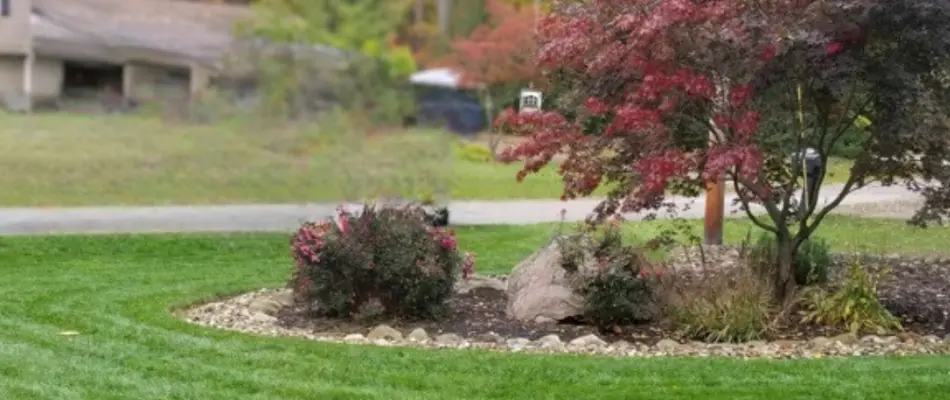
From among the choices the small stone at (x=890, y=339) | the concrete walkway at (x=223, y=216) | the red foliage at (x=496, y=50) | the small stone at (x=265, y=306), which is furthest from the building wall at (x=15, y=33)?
the small stone at (x=890, y=339)

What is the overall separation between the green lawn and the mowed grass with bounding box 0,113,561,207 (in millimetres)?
19

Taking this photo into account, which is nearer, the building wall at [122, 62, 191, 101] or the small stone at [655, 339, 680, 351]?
the small stone at [655, 339, 680, 351]

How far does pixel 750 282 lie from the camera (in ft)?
32.9

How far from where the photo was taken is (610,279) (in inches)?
387

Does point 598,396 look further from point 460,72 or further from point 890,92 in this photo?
point 460,72

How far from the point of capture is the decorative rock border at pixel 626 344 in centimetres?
900

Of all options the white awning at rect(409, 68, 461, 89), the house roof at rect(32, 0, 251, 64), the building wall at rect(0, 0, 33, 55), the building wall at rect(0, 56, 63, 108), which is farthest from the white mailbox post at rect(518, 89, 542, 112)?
the building wall at rect(0, 0, 33, 55)

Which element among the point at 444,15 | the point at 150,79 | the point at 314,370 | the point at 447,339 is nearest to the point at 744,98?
the point at 447,339

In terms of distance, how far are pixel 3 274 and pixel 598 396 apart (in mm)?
6803

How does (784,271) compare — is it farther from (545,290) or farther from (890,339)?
(545,290)

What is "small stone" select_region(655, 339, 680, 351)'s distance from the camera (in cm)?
916

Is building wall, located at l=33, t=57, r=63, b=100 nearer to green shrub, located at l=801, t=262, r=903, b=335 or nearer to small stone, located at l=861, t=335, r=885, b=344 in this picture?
green shrub, located at l=801, t=262, r=903, b=335

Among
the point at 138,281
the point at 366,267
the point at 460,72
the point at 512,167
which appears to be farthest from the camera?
the point at 460,72

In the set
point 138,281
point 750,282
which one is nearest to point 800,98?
point 750,282
